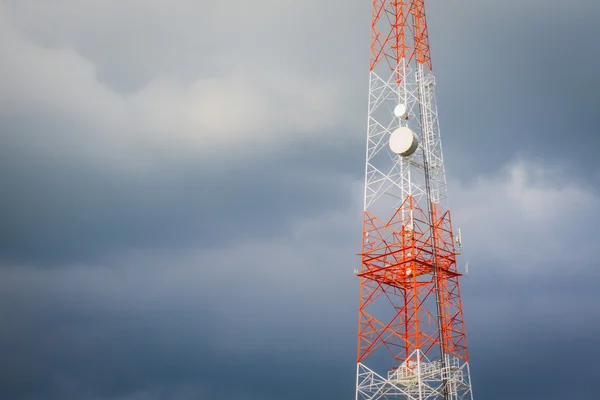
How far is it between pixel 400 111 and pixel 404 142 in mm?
5206

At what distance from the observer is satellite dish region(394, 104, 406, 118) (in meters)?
83.4

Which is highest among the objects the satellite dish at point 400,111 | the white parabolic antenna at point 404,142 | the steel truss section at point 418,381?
the satellite dish at point 400,111

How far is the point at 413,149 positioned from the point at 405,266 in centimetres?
1499

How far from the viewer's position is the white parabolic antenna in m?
80.4

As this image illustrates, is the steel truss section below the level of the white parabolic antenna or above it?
below

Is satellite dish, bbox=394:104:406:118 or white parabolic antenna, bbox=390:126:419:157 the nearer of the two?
white parabolic antenna, bbox=390:126:419:157

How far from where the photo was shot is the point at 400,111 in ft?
274

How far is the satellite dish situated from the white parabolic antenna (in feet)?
7.82

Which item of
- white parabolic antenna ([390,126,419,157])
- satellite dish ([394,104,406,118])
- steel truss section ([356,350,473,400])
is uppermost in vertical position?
satellite dish ([394,104,406,118])

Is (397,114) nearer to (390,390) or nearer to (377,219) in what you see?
(377,219)

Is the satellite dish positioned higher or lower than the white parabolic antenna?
higher

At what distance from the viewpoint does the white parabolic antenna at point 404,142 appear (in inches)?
3167

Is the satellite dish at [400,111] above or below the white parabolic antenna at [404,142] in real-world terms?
above

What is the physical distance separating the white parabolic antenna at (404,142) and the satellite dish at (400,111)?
238 centimetres
